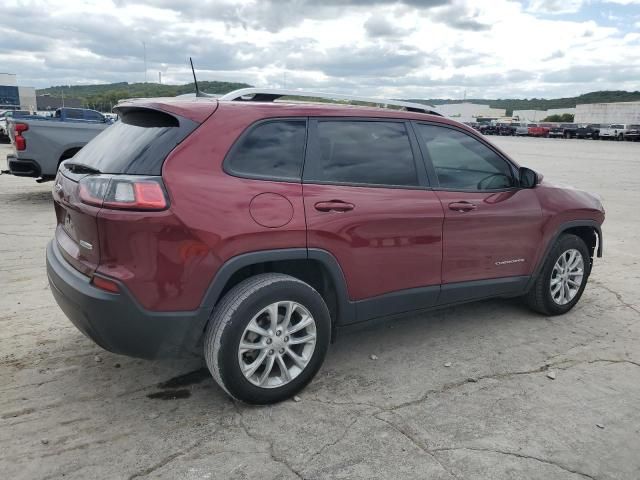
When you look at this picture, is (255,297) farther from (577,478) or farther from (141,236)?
(577,478)

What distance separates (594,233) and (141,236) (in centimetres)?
409

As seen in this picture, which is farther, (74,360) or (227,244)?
(74,360)

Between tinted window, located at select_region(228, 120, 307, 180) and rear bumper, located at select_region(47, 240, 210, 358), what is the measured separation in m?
0.84

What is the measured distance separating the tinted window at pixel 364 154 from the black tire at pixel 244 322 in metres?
0.69

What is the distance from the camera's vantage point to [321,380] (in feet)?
11.4

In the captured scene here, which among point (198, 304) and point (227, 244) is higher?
point (227, 244)

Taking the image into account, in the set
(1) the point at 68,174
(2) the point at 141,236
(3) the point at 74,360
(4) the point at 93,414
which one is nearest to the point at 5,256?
(3) the point at 74,360

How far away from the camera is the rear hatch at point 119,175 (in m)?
2.72

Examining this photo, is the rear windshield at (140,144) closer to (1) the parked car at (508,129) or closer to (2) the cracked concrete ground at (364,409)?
(2) the cracked concrete ground at (364,409)

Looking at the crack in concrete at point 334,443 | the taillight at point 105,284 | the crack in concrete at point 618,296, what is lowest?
the crack in concrete at point 334,443

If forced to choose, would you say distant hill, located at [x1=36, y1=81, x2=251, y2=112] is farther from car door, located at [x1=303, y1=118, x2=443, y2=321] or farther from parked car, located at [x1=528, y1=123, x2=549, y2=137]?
parked car, located at [x1=528, y1=123, x2=549, y2=137]

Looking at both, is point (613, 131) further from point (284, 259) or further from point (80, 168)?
point (80, 168)

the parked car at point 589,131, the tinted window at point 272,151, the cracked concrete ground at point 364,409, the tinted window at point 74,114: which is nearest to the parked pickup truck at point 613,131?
the parked car at point 589,131

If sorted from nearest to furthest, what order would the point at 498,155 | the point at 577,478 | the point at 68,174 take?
the point at 577,478, the point at 68,174, the point at 498,155
